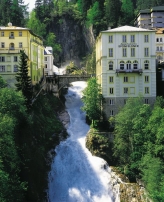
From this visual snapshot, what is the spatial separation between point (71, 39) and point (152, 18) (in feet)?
87.1

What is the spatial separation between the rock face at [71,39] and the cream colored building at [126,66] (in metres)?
50.5

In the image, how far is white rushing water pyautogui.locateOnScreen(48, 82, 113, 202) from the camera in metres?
58.4

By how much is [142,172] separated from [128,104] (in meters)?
12.5

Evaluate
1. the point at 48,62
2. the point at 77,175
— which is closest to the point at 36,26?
the point at 48,62

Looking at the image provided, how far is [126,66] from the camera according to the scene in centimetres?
7319

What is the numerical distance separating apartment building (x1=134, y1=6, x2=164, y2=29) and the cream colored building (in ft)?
144

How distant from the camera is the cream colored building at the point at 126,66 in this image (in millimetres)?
72688

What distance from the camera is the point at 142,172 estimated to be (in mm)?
59344

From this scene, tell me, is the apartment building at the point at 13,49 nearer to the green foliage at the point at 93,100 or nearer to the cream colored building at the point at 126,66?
the green foliage at the point at 93,100

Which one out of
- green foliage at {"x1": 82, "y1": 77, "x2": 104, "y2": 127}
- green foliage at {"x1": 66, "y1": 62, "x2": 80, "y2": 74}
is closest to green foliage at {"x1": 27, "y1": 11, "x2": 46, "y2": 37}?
green foliage at {"x1": 66, "y1": 62, "x2": 80, "y2": 74}

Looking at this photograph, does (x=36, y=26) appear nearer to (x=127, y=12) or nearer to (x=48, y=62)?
(x=48, y=62)

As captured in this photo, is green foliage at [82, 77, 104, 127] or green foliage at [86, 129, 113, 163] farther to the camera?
green foliage at [82, 77, 104, 127]

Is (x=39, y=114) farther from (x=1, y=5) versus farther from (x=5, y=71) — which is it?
(x=1, y=5)

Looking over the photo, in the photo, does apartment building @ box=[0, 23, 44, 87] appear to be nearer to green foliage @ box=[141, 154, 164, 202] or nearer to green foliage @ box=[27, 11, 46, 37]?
green foliage @ box=[141, 154, 164, 202]
